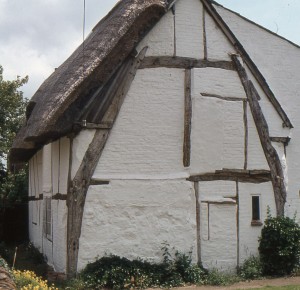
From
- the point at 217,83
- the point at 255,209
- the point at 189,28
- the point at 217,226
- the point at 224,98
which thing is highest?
the point at 189,28

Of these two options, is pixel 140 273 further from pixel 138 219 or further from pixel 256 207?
pixel 256 207

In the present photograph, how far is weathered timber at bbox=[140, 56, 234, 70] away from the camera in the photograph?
12.6 meters

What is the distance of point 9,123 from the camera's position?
24.1m

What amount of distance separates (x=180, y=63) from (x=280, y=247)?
513cm

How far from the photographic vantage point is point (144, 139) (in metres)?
12.3

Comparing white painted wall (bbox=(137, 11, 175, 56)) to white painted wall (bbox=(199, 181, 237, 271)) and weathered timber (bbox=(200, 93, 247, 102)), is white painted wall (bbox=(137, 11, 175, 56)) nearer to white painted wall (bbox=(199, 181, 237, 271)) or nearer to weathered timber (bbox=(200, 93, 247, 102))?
weathered timber (bbox=(200, 93, 247, 102))

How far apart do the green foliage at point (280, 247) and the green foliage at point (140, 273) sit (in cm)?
187

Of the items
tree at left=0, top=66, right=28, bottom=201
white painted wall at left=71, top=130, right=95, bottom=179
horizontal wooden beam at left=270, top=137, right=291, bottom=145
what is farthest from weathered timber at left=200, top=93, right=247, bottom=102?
tree at left=0, top=66, right=28, bottom=201

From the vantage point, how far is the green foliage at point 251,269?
12.6 meters

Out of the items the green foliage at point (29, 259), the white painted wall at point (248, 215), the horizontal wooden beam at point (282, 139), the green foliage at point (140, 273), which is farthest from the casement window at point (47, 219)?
the horizontal wooden beam at point (282, 139)

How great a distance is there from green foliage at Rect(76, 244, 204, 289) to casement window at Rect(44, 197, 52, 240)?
298 centimetres

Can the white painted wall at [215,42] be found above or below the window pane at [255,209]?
above

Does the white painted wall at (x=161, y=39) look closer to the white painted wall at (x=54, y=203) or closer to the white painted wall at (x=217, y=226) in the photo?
the white painted wall at (x=54, y=203)

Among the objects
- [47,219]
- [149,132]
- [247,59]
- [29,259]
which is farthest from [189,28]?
[29,259]
